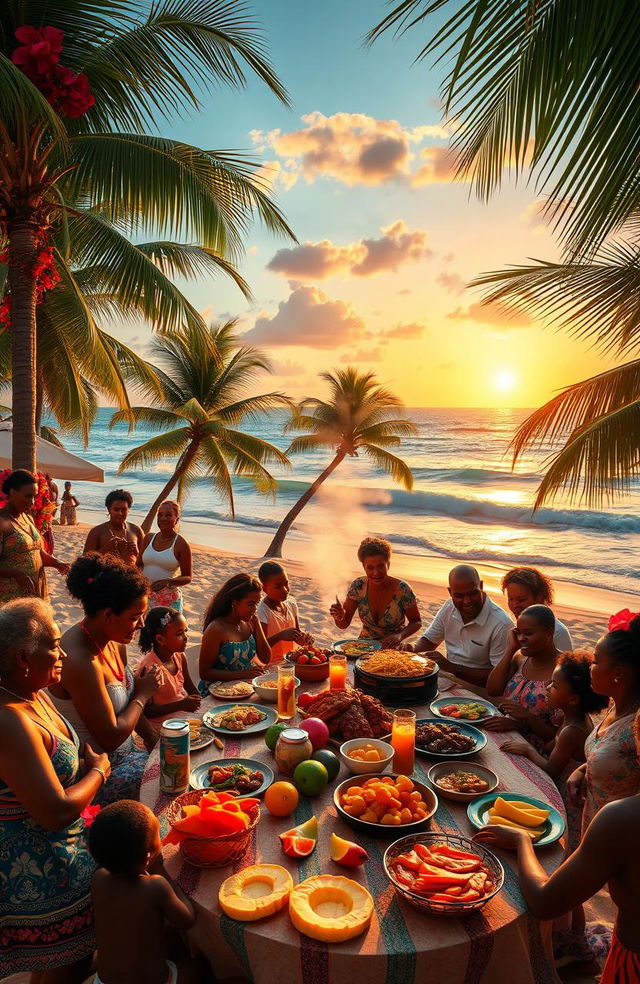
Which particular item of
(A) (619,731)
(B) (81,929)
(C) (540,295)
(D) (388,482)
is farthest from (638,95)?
(D) (388,482)

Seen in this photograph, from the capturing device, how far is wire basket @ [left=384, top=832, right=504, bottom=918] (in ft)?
6.20

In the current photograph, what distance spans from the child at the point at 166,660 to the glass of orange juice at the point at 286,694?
577mm

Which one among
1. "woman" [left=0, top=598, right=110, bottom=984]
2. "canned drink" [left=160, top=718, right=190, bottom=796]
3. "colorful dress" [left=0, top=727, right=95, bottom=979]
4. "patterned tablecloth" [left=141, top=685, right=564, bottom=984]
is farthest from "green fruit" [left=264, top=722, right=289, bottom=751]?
"colorful dress" [left=0, top=727, right=95, bottom=979]

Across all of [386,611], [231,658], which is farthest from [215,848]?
[386,611]

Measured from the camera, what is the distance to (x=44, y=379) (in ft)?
43.3

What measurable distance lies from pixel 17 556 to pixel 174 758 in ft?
13.2

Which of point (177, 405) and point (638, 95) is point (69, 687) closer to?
point (638, 95)

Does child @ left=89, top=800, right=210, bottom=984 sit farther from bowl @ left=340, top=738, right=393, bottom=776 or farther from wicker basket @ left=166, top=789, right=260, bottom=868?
bowl @ left=340, top=738, right=393, bottom=776

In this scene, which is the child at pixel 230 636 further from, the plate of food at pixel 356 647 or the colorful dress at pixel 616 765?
the colorful dress at pixel 616 765

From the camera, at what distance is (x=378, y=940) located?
73.0 inches

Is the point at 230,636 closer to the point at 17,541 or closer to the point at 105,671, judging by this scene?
the point at 105,671

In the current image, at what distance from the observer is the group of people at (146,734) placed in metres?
2.01

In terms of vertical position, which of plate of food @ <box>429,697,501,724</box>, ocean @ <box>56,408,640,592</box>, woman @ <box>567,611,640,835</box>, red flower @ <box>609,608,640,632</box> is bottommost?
ocean @ <box>56,408,640,592</box>

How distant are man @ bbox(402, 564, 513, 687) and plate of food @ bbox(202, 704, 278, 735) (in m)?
1.57
